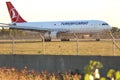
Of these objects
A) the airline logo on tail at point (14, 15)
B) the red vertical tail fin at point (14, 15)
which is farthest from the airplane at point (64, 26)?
the airline logo on tail at point (14, 15)

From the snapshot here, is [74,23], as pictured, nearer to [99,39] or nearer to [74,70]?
[99,39]

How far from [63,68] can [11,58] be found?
269 centimetres

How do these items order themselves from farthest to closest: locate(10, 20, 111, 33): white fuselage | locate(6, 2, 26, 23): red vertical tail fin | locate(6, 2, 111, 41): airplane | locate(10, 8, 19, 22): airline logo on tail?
locate(10, 8, 19, 22): airline logo on tail
locate(6, 2, 26, 23): red vertical tail fin
locate(10, 20, 111, 33): white fuselage
locate(6, 2, 111, 41): airplane

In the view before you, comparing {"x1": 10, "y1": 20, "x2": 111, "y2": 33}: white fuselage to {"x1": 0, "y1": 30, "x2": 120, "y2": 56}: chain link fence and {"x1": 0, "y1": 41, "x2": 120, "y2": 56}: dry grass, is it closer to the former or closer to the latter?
{"x1": 0, "y1": 30, "x2": 120, "y2": 56}: chain link fence

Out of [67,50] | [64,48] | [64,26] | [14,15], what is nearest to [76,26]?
[64,26]

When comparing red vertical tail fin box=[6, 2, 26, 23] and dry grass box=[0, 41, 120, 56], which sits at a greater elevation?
dry grass box=[0, 41, 120, 56]

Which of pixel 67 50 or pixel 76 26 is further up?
pixel 67 50

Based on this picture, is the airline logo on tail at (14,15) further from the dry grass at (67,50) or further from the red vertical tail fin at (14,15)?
the dry grass at (67,50)

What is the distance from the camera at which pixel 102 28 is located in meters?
58.4

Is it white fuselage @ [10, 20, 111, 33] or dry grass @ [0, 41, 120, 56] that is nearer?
dry grass @ [0, 41, 120, 56]

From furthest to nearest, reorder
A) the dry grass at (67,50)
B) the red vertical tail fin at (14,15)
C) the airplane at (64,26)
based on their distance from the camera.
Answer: the red vertical tail fin at (14,15), the airplane at (64,26), the dry grass at (67,50)

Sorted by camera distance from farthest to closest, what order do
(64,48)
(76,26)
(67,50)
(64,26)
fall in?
(64,26)
(76,26)
(64,48)
(67,50)

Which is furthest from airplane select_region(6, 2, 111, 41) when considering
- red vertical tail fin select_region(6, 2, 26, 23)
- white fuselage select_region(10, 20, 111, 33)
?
red vertical tail fin select_region(6, 2, 26, 23)

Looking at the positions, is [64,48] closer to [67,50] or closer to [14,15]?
[67,50]
